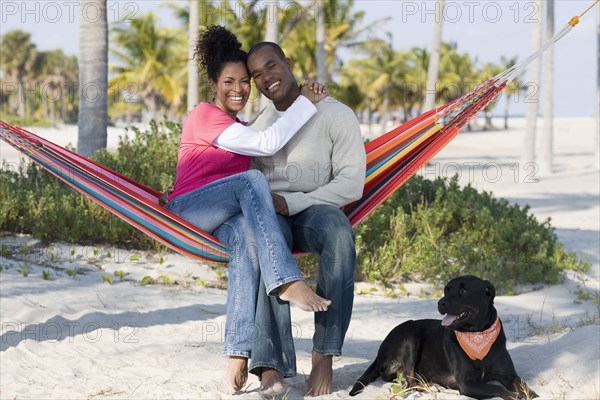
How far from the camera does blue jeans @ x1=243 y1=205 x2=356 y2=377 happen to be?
3.41 metres

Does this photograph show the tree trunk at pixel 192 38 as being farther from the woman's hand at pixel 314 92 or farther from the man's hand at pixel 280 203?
the man's hand at pixel 280 203

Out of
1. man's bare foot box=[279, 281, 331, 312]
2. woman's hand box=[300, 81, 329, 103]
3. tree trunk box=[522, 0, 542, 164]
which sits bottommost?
man's bare foot box=[279, 281, 331, 312]

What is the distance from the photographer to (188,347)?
4.42 meters

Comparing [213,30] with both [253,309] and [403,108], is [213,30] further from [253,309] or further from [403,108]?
[403,108]

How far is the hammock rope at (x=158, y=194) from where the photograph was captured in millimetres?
3604

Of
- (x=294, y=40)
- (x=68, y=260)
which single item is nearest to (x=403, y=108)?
→ (x=294, y=40)

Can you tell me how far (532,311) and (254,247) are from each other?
2899 millimetres

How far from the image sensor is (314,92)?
3.71 m

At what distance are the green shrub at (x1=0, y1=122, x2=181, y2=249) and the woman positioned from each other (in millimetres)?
2888

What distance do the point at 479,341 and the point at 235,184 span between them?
1.24m

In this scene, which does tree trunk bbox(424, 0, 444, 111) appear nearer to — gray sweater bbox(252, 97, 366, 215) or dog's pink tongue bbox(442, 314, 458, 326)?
gray sweater bbox(252, 97, 366, 215)

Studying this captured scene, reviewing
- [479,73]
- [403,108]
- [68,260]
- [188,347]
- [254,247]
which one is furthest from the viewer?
[479,73]

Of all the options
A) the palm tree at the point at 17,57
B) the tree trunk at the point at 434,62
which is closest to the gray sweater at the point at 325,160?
the tree trunk at the point at 434,62

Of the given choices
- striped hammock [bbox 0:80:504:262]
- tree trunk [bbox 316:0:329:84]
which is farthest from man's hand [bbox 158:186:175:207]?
tree trunk [bbox 316:0:329:84]
